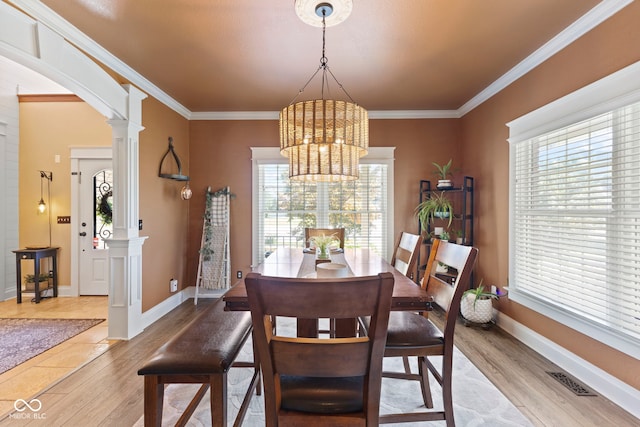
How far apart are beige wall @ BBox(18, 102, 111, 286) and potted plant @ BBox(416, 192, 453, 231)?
4.61 m

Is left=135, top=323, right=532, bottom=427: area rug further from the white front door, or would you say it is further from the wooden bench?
the white front door

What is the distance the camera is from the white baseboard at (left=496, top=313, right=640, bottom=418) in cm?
190

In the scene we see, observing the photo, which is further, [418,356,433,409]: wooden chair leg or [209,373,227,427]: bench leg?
[418,356,433,409]: wooden chair leg

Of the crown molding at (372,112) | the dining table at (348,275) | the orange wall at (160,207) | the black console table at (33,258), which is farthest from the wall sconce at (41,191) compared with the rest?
the dining table at (348,275)

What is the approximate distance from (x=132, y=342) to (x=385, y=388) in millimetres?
2399

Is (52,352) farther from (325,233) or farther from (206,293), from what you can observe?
(325,233)

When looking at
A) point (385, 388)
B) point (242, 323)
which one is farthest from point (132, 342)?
point (385, 388)

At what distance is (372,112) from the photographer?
168 inches

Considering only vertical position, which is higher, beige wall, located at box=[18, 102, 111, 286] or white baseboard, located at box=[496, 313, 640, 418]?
beige wall, located at box=[18, 102, 111, 286]

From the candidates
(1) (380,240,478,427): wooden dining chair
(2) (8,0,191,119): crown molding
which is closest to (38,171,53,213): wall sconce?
(2) (8,0,191,119): crown molding

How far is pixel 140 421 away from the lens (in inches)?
70.6

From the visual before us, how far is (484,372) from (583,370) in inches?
26.8

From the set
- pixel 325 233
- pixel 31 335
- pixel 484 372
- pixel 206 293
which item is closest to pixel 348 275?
pixel 484 372

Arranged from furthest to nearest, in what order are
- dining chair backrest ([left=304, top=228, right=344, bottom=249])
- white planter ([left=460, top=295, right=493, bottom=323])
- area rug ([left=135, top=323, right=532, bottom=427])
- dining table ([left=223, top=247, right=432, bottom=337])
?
dining chair backrest ([left=304, top=228, right=344, bottom=249]) → white planter ([left=460, top=295, right=493, bottom=323]) → area rug ([left=135, top=323, right=532, bottom=427]) → dining table ([left=223, top=247, right=432, bottom=337])
